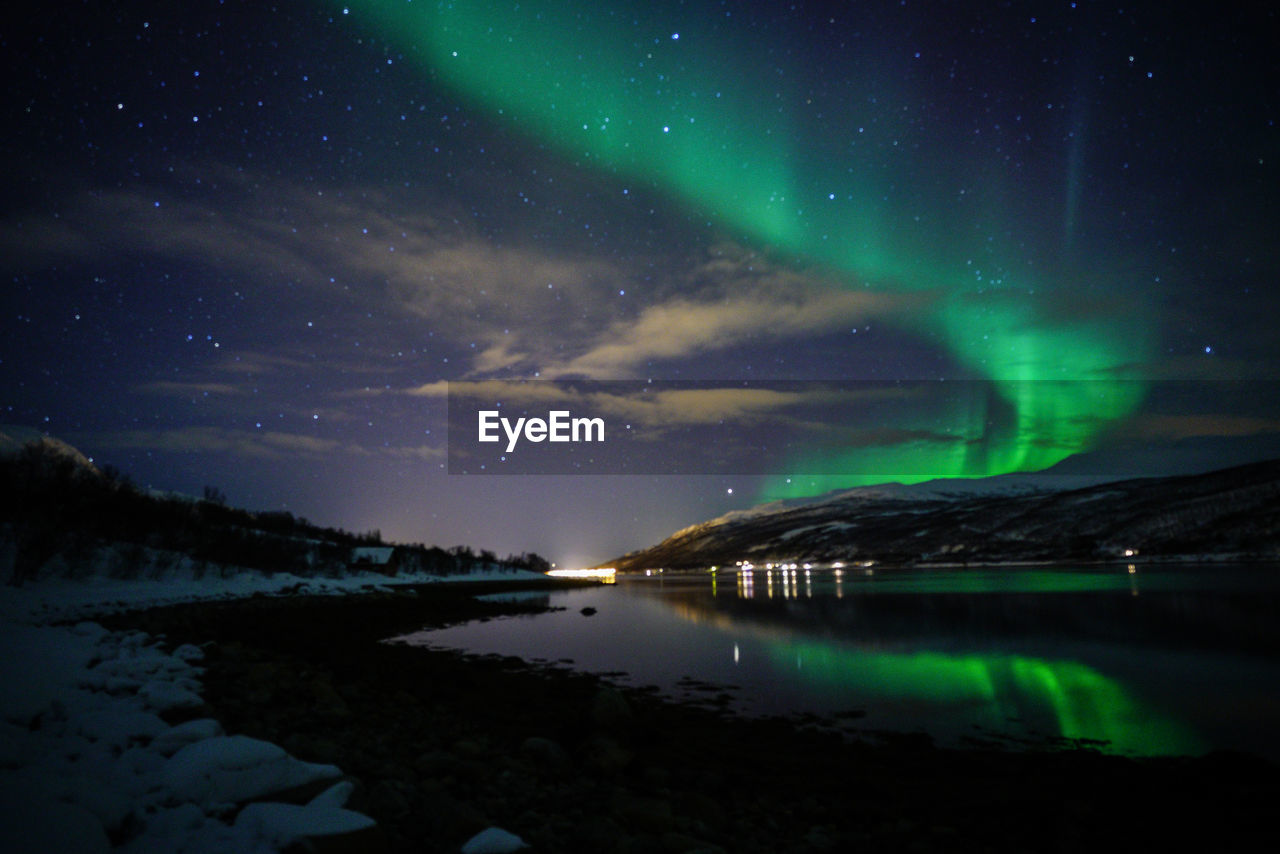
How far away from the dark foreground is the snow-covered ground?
785 mm

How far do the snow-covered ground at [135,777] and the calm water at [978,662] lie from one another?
14.0 m

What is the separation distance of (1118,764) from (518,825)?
12870 millimetres

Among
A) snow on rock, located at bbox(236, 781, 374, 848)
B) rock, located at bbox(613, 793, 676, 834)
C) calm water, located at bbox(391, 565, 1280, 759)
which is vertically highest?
snow on rock, located at bbox(236, 781, 374, 848)

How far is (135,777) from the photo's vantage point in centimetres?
614

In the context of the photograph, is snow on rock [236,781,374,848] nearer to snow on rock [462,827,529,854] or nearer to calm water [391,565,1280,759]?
snow on rock [462,827,529,854]

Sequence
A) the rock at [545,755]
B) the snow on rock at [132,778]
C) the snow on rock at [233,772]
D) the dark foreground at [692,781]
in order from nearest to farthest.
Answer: the snow on rock at [132,778] < the snow on rock at [233,772] < the dark foreground at [692,781] < the rock at [545,755]

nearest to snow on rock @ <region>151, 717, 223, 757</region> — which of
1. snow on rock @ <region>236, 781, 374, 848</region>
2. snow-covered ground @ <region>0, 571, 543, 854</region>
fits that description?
snow-covered ground @ <region>0, 571, 543, 854</region>

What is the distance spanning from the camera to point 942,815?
33.4ft

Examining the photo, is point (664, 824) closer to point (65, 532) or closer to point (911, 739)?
point (911, 739)

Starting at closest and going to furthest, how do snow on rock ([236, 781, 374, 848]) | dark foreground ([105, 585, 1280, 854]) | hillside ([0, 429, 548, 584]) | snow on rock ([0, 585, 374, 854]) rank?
snow on rock ([0, 585, 374, 854]) < snow on rock ([236, 781, 374, 848]) < dark foreground ([105, 585, 1280, 854]) < hillside ([0, 429, 548, 584])

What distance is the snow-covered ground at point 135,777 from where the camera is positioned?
4793mm

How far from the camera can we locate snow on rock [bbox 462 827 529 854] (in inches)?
246

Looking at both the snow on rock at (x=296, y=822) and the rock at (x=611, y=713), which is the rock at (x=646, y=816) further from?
the rock at (x=611, y=713)

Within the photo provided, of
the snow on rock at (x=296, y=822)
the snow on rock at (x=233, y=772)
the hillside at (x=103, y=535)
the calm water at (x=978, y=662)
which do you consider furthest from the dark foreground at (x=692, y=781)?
the hillside at (x=103, y=535)
